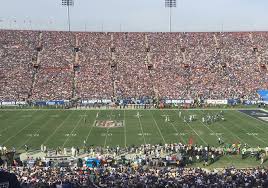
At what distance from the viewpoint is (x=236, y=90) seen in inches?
2190

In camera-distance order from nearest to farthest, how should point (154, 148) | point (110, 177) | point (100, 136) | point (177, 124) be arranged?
point (110, 177) < point (154, 148) < point (100, 136) < point (177, 124)

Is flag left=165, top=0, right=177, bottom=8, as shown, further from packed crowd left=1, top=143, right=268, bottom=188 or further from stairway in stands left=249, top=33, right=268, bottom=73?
packed crowd left=1, top=143, right=268, bottom=188

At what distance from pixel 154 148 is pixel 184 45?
1711 inches

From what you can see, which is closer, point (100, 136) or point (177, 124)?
point (100, 136)

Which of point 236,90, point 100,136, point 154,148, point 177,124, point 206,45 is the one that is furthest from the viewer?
point 206,45

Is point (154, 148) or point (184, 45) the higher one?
point (184, 45)

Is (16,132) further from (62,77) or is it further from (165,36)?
(165,36)

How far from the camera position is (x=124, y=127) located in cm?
3519

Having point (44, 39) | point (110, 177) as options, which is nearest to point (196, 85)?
point (44, 39)

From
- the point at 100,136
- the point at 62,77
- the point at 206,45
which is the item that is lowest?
the point at 100,136

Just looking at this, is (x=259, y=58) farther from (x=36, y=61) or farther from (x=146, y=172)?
(x=146, y=172)

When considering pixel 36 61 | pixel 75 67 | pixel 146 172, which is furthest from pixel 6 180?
pixel 36 61

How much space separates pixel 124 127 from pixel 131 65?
28.0 metres

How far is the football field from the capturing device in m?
29.8
